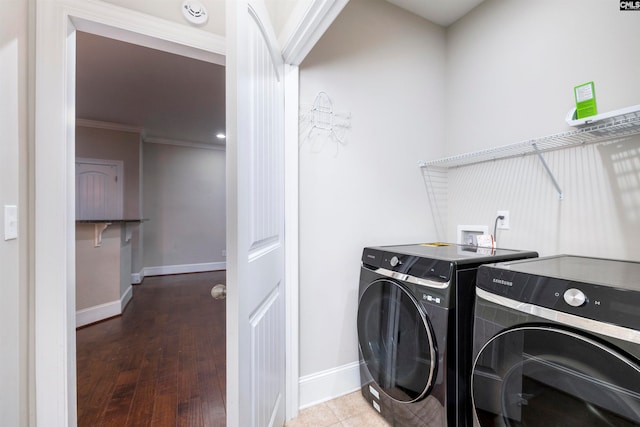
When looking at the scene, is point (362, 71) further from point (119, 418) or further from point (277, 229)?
point (119, 418)

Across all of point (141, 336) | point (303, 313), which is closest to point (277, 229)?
point (303, 313)

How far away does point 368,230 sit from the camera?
1.78 meters

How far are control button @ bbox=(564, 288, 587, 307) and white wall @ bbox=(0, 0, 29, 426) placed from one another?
5.63 feet

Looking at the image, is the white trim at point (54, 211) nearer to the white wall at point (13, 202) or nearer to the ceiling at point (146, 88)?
the white wall at point (13, 202)

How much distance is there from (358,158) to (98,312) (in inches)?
132

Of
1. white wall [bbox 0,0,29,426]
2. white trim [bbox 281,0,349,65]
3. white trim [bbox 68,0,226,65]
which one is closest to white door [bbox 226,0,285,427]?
white trim [bbox 281,0,349,65]

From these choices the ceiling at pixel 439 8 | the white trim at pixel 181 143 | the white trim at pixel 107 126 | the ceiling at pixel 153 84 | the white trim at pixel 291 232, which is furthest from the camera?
the white trim at pixel 181 143

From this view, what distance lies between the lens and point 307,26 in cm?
113

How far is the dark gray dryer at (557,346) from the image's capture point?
667mm

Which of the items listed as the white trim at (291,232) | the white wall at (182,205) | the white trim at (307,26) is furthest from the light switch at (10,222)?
the white wall at (182,205)

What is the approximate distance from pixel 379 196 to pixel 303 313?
3.00ft

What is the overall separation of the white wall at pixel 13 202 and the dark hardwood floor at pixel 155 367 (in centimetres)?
69

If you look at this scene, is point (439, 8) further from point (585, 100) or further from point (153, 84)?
point (153, 84)

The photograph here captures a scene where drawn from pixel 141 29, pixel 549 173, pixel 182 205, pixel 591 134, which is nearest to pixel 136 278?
pixel 182 205
